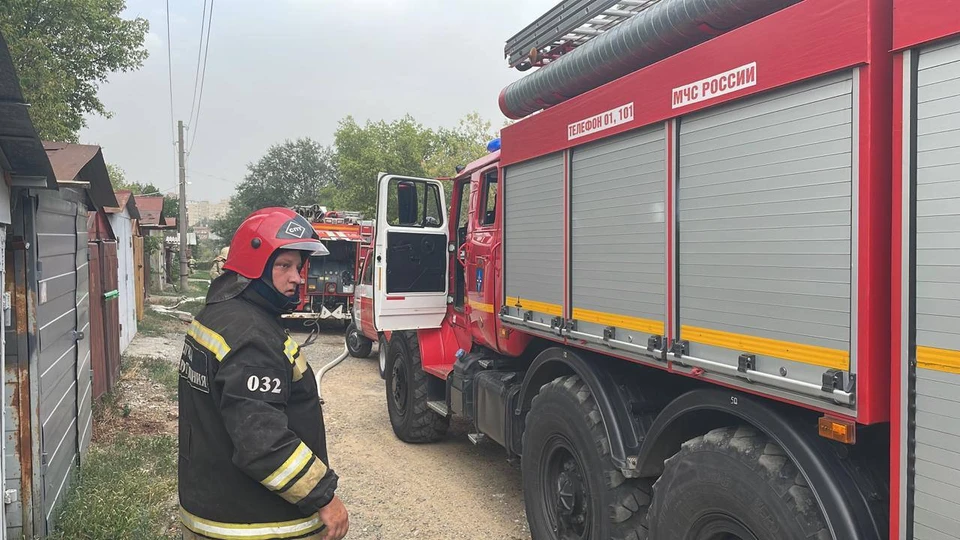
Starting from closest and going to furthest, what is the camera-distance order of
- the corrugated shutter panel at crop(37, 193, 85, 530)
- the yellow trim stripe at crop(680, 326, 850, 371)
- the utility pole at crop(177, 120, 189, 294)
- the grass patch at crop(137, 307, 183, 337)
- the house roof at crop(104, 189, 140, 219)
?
the yellow trim stripe at crop(680, 326, 850, 371), the corrugated shutter panel at crop(37, 193, 85, 530), the house roof at crop(104, 189, 140, 219), the grass patch at crop(137, 307, 183, 337), the utility pole at crop(177, 120, 189, 294)

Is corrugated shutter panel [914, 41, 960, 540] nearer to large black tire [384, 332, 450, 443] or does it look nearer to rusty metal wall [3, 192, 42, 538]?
rusty metal wall [3, 192, 42, 538]

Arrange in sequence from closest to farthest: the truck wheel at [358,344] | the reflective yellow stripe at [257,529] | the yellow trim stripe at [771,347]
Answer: the yellow trim stripe at [771,347] < the reflective yellow stripe at [257,529] < the truck wheel at [358,344]

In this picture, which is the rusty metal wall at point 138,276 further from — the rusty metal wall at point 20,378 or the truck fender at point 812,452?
the truck fender at point 812,452

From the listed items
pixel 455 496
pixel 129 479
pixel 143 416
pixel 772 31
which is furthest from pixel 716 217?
pixel 143 416

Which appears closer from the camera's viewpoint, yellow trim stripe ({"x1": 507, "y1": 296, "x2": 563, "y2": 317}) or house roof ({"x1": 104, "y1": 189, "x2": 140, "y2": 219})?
yellow trim stripe ({"x1": 507, "y1": 296, "x2": 563, "y2": 317})

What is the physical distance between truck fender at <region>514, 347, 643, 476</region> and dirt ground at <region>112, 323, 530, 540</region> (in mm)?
1542

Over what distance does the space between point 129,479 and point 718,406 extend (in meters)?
4.51

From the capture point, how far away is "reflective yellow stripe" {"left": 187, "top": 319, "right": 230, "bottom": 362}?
7.26 ft

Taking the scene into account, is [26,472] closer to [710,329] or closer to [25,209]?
[25,209]

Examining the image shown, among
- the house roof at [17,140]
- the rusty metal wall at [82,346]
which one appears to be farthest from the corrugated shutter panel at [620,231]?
the rusty metal wall at [82,346]

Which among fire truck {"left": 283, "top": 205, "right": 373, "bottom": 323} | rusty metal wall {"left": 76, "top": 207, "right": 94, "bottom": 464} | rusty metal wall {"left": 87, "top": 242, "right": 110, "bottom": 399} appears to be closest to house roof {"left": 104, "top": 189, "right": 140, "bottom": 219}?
fire truck {"left": 283, "top": 205, "right": 373, "bottom": 323}

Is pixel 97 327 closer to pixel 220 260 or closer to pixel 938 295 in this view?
pixel 220 260

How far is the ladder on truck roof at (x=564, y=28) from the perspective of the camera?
3.91 m

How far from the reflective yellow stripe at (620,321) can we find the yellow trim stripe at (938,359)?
1.14 meters
